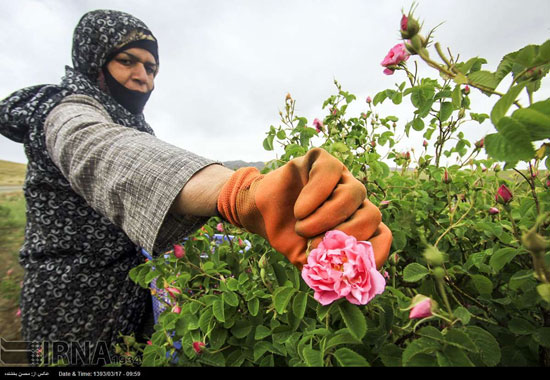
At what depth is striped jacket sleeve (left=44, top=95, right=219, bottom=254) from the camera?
72 cm

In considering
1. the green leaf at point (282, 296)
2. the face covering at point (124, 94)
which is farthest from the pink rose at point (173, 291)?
the face covering at point (124, 94)

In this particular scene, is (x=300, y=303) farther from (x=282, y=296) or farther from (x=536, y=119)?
(x=536, y=119)

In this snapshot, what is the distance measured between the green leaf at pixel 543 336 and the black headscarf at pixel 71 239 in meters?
1.70

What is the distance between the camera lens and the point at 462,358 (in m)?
0.37

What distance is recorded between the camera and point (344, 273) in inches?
16.0

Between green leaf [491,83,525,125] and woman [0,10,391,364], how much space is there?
24 centimetres

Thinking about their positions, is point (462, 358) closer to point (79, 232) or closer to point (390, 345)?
point (390, 345)

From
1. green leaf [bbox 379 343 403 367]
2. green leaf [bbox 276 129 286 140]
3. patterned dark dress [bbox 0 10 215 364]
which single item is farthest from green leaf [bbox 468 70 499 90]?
patterned dark dress [bbox 0 10 215 364]

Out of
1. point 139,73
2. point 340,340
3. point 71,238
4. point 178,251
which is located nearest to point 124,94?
point 139,73

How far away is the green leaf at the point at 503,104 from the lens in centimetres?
32

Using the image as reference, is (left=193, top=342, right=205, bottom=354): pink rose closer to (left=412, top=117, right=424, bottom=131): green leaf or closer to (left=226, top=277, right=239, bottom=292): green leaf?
(left=226, top=277, right=239, bottom=292): green leaf

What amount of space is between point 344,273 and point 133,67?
6.23 ft

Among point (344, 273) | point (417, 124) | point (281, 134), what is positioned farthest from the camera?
point (281, 134)

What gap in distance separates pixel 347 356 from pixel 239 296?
33cm
